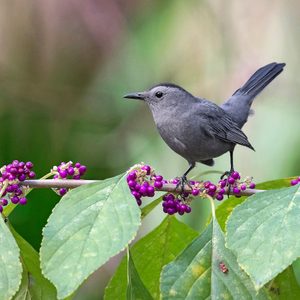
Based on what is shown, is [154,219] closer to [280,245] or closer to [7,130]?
[7,130]

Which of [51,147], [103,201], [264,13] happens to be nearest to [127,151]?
[51,147]

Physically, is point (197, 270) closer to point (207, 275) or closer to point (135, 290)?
point (207, 275)

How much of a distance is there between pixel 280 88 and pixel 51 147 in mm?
1382

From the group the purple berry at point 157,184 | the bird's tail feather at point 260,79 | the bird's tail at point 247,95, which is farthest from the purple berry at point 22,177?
the bird's tail feather at point 260,79

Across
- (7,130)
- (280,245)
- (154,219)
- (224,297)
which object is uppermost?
(280,245)

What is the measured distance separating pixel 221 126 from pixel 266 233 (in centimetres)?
130

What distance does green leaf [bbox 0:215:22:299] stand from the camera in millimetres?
1319

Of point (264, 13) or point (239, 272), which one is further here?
point (264, 13)

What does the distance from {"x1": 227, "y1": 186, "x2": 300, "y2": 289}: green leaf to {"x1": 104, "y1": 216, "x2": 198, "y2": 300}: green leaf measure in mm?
388

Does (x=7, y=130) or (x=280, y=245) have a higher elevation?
(x=280, y=245)

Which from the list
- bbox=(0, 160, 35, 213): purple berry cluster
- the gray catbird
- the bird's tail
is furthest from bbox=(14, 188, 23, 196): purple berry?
the bird's tail

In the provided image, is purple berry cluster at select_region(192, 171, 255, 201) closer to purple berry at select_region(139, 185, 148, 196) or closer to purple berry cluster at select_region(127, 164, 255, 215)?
purple berry cluster at select_region(127, 164, 255, 215)

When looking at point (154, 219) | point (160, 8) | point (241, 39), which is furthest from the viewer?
point (160, 8)

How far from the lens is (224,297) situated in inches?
54.4
